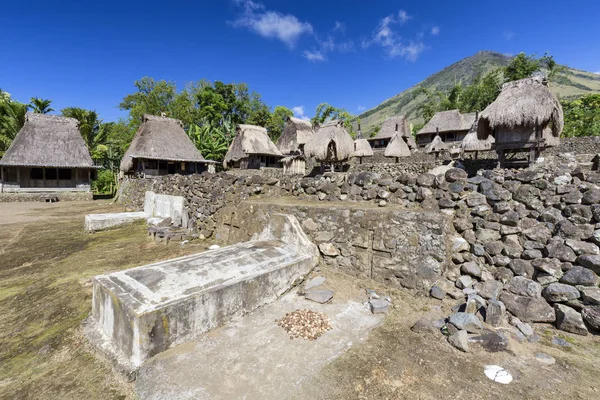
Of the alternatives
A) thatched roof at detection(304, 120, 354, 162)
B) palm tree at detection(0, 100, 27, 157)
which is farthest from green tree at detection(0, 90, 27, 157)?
thatched roof at detection(304, 120, 354, 162)

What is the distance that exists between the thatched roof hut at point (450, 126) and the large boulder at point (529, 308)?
2910 cm

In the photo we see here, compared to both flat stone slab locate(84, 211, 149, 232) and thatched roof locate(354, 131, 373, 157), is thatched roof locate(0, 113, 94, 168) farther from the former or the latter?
thatched roof locate(354, 131, 373, 157)

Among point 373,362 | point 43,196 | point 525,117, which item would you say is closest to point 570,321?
point 373,362

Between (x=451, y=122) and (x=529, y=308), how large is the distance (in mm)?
31905

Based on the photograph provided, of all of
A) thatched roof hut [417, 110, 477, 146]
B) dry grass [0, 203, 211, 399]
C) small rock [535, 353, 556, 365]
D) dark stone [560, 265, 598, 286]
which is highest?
thatched roof hut [417, 110, 477, 146]

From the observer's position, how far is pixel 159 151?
20.8m

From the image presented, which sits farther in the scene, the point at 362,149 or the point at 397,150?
the point at 362,149

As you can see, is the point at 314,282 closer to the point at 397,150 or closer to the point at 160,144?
the point at 397,150

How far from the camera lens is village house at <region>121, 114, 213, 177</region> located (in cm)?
2050

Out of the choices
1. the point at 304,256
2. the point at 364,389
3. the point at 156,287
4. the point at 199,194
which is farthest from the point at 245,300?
the point at 199,194

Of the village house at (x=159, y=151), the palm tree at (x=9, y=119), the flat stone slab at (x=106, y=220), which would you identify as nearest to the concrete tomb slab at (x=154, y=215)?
the flat stone slab at (x=106, y=220)

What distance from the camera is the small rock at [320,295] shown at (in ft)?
12.9

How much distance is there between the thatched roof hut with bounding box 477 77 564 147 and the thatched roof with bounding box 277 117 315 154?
1798 cm

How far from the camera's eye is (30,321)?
3639 mm
